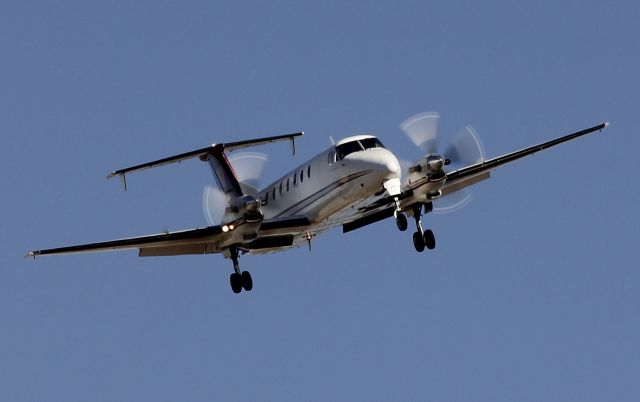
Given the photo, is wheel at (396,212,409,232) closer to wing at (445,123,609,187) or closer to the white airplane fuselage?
the white airplane fuselage

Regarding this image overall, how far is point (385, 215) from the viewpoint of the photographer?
43406 millimetres

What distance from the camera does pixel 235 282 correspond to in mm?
44031

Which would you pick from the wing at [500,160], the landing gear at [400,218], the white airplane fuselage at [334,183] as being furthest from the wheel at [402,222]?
the wing at [500,160]

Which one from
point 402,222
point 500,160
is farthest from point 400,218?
point 500,160

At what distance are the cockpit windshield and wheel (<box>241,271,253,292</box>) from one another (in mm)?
5202

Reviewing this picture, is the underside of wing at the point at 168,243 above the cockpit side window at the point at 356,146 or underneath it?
underneath

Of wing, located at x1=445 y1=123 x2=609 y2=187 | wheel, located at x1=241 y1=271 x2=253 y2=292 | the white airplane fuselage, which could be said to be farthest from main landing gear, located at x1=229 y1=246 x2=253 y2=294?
wing, located at x1=445 y1=123 x2=609 y2=187

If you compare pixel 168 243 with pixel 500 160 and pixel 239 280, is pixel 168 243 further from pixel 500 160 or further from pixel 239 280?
pixel 500 160

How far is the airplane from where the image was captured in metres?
40.9

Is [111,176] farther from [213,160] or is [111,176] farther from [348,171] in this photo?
[348,171]

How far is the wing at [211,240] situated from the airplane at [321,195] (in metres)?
0.03

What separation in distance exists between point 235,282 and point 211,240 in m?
1.75

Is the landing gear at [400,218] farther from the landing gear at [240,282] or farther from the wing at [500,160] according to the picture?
the landing gear at [240,282]

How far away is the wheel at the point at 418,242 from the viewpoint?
42562 mm
